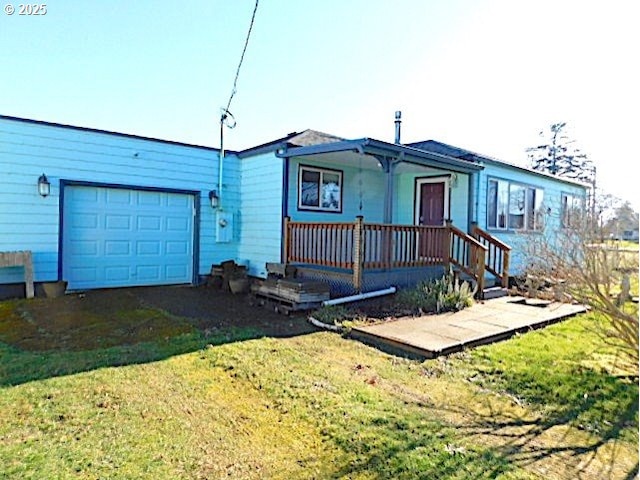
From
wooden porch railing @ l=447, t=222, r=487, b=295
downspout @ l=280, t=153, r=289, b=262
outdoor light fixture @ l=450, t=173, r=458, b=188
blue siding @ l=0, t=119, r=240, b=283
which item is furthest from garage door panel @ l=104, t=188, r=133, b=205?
outdoor light fixture @ l=450, t=173, r=458, b=188

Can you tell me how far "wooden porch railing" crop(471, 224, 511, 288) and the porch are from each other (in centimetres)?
3

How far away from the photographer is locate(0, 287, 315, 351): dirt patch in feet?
17.8

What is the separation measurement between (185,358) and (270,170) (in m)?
5.78

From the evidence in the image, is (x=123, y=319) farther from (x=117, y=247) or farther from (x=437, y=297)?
(x=437, y=297)

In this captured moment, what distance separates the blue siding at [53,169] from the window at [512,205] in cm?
744

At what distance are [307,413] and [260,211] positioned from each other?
7.10m

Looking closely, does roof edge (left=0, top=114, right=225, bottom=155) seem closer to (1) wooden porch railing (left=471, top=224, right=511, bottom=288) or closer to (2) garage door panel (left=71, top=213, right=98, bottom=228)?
(2) garage door panel (left=71, top=213, right=98, bottom=228)

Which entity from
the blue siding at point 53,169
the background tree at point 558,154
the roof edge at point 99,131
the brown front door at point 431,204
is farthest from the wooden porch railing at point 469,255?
the background tree at point 558,154

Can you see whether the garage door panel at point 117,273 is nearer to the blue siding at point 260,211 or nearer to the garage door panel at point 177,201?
the garage door panel at point 177,201

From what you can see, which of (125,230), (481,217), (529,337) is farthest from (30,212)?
(481,217)

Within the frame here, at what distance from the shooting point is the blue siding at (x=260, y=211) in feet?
31.2

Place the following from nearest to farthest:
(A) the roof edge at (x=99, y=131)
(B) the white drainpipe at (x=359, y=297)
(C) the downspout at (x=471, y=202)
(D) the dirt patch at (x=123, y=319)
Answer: (D) the dirt patch at (x=123, y=319), (B) the white drainpipe at (x=359, y=297), (A) the roof edge at (x=99, y=131), (C) the downspout at (x=471, y=202)

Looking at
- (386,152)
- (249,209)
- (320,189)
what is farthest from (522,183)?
(249,209)

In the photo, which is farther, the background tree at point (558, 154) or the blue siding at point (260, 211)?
the background tree at point (558, 154)
